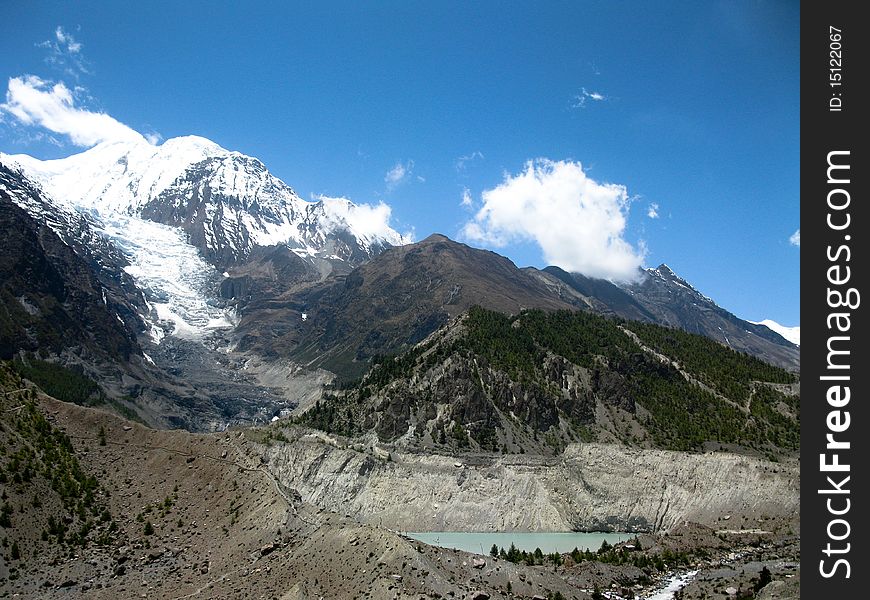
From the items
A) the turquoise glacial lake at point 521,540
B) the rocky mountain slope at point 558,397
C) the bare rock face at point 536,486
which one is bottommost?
the turquoise glacial lake at point 521,540

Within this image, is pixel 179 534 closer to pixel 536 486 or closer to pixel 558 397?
pixel 536 486

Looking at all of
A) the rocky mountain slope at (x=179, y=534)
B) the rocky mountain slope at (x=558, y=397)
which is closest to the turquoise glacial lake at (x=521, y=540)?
the rocky mountain slope at (x=558, y=397)

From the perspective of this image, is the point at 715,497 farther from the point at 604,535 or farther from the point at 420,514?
the point at 420,514

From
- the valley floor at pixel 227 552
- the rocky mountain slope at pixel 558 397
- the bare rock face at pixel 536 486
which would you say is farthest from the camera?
the rocky mountain slope at pixel 558 397

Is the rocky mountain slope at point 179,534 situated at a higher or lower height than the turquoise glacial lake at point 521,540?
higher

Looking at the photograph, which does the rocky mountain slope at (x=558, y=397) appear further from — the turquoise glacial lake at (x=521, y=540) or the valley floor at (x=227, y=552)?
the valley floor at (x=227, y=552)

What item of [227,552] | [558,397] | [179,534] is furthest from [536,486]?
[227,552]

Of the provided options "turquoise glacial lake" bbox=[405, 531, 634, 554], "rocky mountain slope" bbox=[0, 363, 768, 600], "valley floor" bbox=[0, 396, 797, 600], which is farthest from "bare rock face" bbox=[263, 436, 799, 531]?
"rocky mountain slope" bbox=[0, 363, 768, 600]

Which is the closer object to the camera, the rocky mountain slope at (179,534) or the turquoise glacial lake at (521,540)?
the rocky mountain slope at (179,534)
